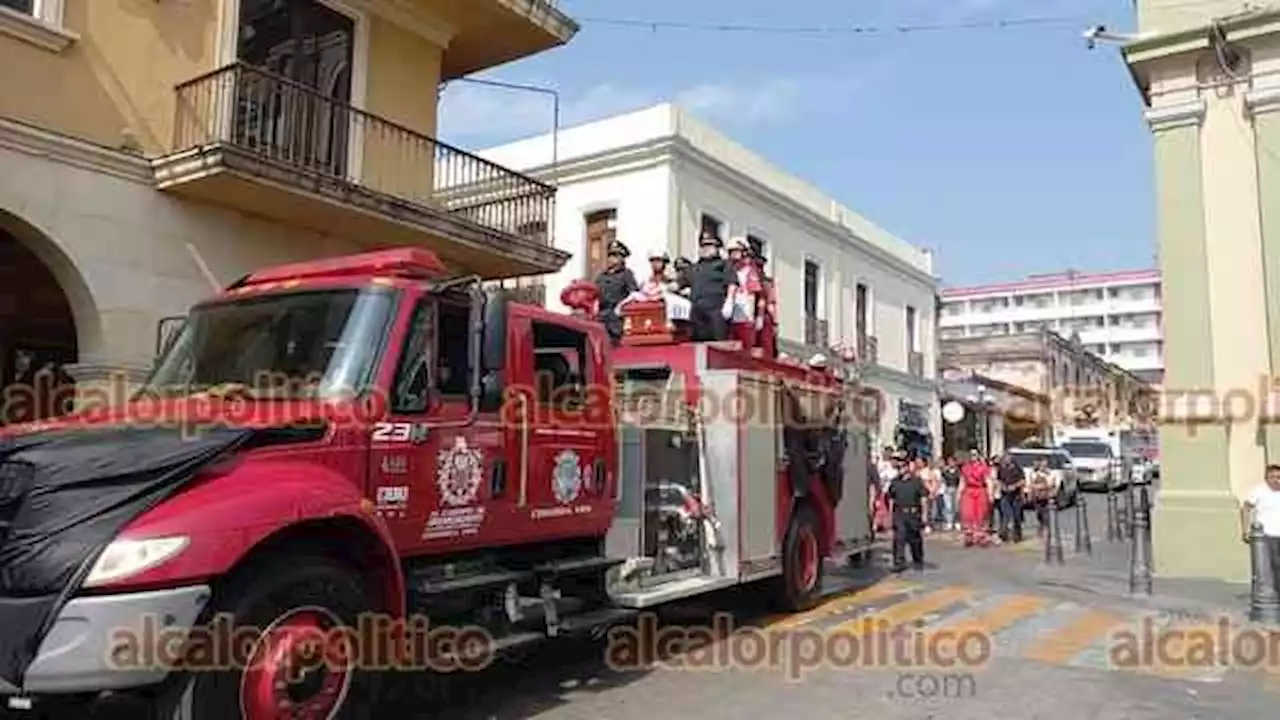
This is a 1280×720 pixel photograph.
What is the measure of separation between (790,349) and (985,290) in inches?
3978

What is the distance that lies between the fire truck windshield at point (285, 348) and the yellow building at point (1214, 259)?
11.6 meters

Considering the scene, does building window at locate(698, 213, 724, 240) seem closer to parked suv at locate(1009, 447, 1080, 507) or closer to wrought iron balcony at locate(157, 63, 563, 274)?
wrought iron balcony at locate(157, 63, 563, 274)

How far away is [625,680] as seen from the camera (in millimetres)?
8000

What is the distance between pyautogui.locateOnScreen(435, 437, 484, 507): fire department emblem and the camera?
6.53 meters

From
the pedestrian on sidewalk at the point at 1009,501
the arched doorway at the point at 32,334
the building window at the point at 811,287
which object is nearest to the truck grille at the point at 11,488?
the arched doorway at the point at 32,334

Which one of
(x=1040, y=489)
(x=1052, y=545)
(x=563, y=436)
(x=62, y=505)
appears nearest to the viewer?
(x=62, y=505)

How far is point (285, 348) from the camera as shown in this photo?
638 cm

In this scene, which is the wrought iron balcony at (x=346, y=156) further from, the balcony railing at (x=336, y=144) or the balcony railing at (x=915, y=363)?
the balcony railing at (x=915, y=363)

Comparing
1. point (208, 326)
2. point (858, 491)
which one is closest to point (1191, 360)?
point (858, 491)

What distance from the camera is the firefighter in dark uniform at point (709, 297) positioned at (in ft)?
35.2

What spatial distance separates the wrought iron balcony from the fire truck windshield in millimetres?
4556

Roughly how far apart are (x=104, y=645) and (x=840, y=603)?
27.9ft

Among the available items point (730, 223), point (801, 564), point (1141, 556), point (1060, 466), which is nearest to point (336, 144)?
point (801, 564)

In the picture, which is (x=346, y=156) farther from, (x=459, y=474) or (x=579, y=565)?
(x=459, y=474)
